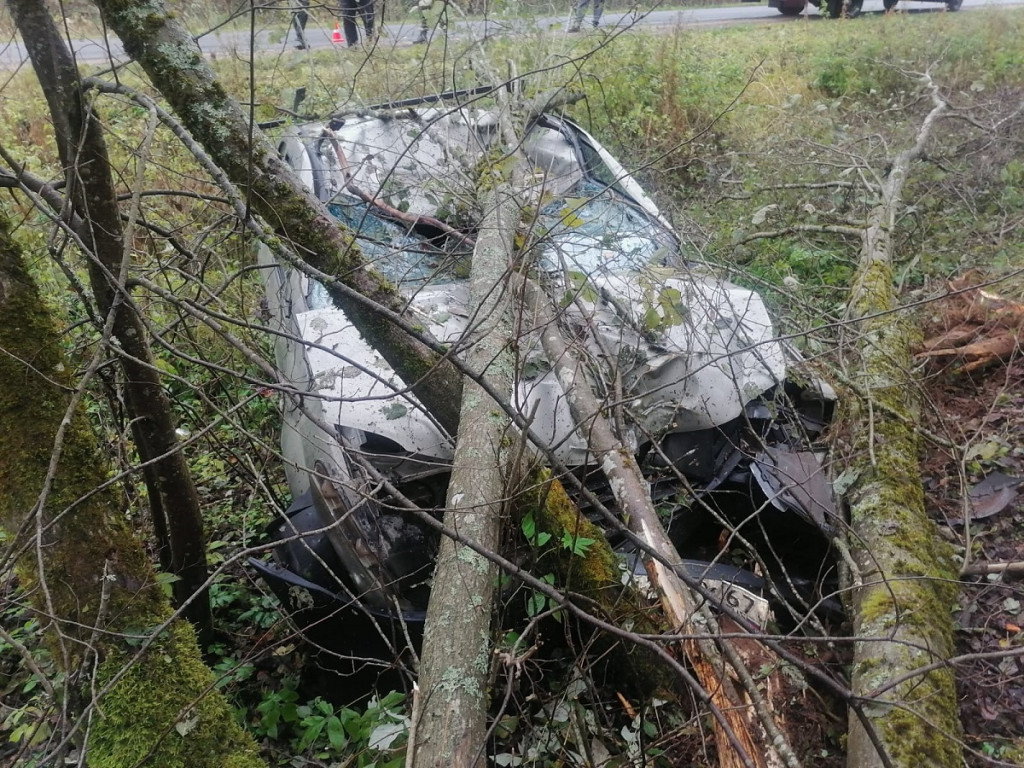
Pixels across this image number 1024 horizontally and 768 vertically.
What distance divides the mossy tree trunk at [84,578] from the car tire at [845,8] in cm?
1202

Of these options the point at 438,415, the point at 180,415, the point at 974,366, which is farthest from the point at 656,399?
the point at 180,415

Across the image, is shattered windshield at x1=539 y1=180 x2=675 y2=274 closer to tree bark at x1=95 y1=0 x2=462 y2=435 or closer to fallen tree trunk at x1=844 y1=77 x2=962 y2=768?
tree bark at x1=95 y1=0 x2=462 y2=435

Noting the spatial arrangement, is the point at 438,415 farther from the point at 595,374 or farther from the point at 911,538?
the point at 911,538

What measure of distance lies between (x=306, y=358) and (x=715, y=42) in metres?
9.21

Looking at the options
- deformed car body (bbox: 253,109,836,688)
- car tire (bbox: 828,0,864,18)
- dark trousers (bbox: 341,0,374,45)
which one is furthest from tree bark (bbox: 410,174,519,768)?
car tire (bbox: 828,0,864,18)

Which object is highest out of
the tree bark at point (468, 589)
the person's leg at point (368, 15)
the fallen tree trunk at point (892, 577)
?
the person's leg at point (368, 15)

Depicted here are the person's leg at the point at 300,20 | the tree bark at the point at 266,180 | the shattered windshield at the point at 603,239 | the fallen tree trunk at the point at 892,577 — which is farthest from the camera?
the shattered windshield at the point at 603,239

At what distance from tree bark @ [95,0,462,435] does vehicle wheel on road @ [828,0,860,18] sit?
10909 millimetres

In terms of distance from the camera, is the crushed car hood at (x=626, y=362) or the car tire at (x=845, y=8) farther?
the car tire at (x=845, y=8)

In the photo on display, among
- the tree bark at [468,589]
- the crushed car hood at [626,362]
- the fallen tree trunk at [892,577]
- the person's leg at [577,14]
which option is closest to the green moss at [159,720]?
the tree bark at [468,589]

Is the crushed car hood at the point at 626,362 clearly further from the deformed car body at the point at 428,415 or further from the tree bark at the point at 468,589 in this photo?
the tree bark at the point at 468,589

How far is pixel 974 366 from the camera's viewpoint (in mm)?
3926

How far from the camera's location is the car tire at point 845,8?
428 inches

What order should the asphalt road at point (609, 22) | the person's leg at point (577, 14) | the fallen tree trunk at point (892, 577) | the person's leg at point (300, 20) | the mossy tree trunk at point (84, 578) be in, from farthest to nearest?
the asphalt road at point (609, 22), the person's leg at point (577, 14), the person's leg at point (300, 20), the fallen tree trunk at point (892, 577), the mossy tree trunk at point (84, 578)
